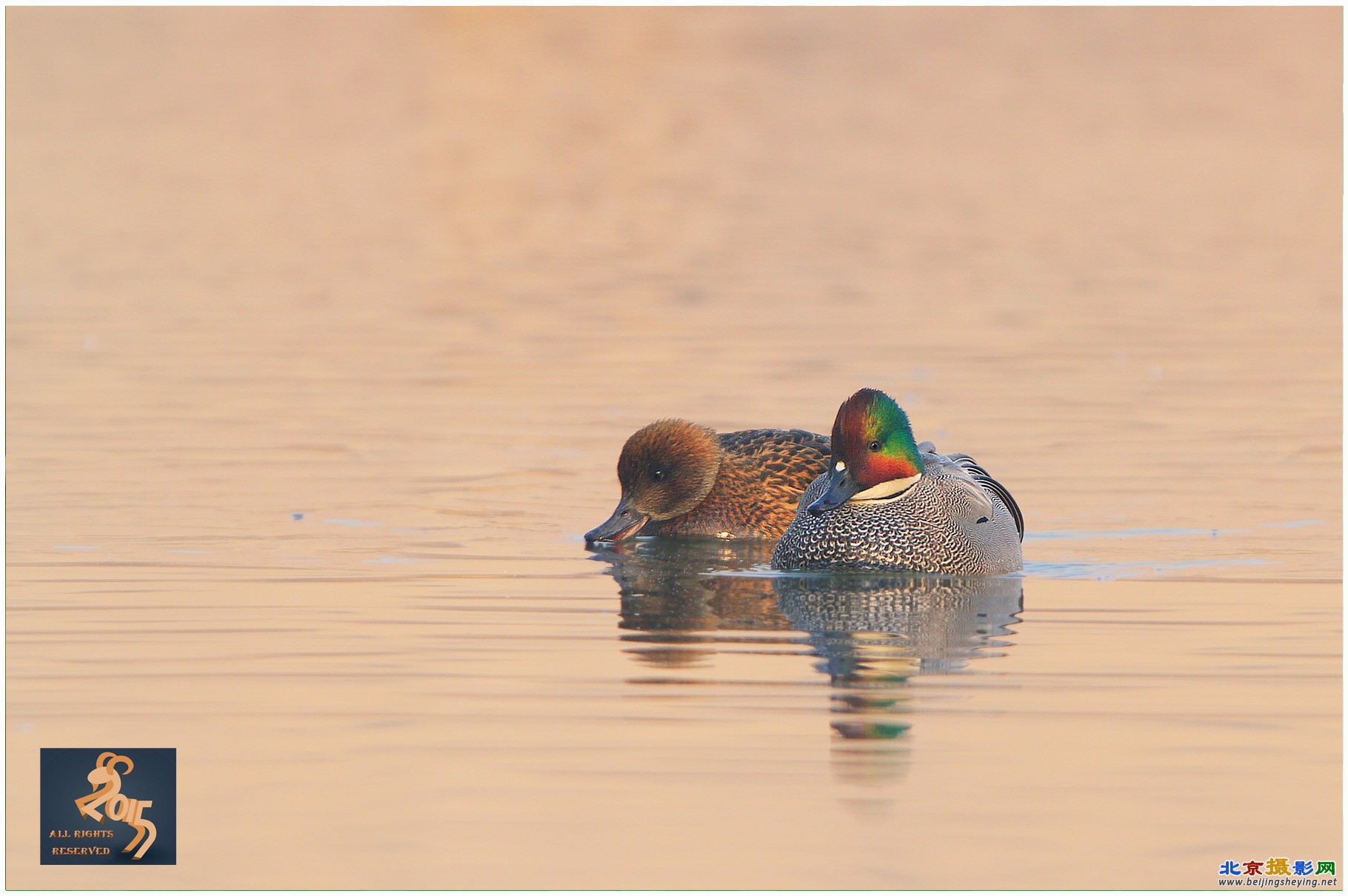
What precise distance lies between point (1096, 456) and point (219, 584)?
581 centimetres

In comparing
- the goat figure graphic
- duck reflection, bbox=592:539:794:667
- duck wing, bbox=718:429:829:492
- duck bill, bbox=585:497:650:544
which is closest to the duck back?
duck reflection, bbox=592:539:794:667

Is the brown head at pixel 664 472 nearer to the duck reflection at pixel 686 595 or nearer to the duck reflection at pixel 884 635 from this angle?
the duck reflection at pixel 686 595

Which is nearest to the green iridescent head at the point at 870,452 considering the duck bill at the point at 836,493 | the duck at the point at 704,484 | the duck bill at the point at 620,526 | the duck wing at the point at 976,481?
the duck bill at the point at 836,493

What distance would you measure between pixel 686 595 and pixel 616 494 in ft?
9.40

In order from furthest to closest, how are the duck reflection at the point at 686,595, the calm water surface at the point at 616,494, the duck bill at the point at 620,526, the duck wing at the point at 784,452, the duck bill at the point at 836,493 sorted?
the duck wing at the point at 784,452, the duck bill at the point at 620,526, the duck bill at the point at 836,493, the duck reflection at the point at 686,595, the calm water surface at the point at 616,494

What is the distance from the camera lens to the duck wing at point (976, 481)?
10.9 metres

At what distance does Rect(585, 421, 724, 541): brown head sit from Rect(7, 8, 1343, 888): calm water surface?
0.27m

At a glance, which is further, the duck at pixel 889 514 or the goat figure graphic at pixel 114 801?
the duck at pixel 889 514

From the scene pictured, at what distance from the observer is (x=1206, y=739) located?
25.8ft

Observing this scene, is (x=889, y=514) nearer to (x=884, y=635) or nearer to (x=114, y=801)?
(x=884, y=635)

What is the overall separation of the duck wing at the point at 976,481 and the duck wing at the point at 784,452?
3.40 ft

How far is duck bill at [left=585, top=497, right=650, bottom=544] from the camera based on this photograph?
11859 mm

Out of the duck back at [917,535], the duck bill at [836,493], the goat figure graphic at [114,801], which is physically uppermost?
the duck bill at [836,493]

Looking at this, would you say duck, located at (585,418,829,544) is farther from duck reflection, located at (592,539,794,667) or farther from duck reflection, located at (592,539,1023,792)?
duck reflection, located at (592,539,1023,792)
